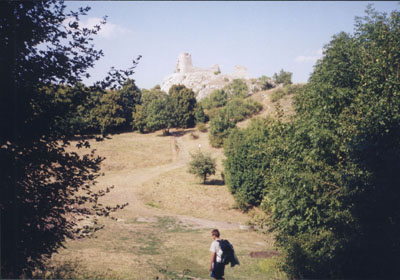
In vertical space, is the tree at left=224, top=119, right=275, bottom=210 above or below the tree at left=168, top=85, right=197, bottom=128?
below

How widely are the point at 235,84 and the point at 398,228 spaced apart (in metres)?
90.3

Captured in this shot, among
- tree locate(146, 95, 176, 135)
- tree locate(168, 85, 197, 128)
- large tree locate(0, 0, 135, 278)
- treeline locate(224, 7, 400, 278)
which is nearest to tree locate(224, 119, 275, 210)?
treeline locate(224, 7, 400, 278)

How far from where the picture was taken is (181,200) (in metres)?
31.2

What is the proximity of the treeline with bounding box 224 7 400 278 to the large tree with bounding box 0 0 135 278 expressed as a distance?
8696mm

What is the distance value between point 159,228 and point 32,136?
56.8 ft

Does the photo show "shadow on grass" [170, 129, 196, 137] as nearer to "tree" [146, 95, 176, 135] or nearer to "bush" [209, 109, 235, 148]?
"tree" [146, 95, 176, 135]

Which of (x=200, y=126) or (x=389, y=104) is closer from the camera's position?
(x=389, y=104)

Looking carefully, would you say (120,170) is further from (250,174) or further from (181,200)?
(250,174)

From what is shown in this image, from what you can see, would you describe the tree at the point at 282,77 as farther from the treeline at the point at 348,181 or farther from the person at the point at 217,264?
the person at the point at 217,264

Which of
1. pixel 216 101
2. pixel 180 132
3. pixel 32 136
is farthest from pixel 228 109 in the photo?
pixel 32 136

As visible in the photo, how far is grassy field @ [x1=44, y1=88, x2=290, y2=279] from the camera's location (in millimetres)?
11812

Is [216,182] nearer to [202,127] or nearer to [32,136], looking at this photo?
[202,127]

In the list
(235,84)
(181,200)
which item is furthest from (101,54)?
(235,84)

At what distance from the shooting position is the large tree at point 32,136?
5660 mm
